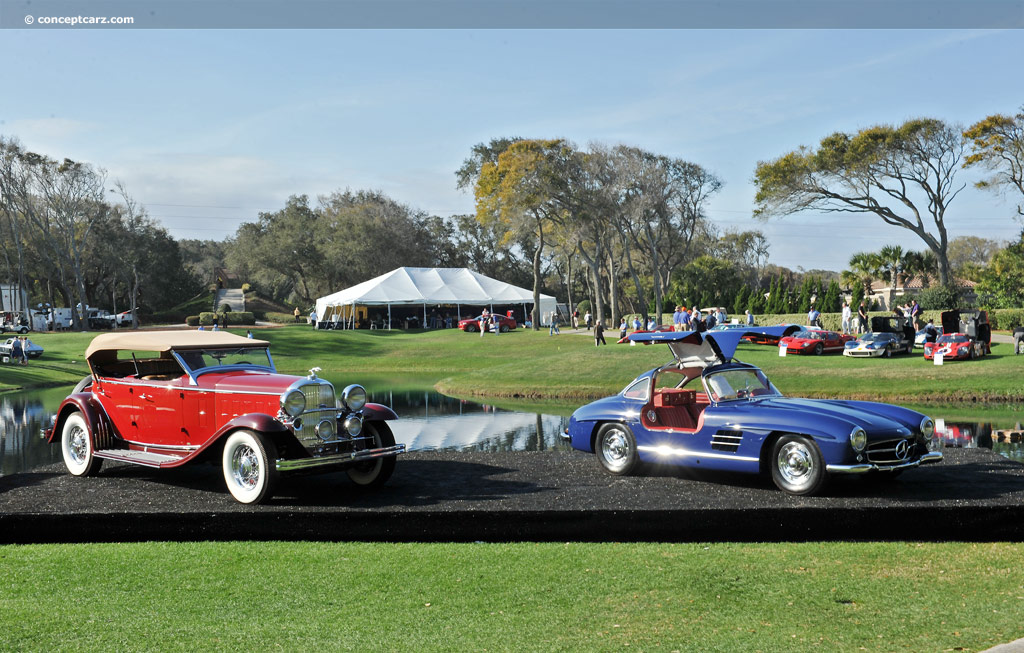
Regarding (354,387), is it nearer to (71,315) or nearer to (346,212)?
(71,315)

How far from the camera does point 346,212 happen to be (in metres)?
84.6

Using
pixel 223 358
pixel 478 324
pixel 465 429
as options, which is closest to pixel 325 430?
pixel 223 358

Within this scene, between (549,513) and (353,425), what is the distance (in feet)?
8.23

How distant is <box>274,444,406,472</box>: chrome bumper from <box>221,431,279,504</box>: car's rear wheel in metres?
0.13

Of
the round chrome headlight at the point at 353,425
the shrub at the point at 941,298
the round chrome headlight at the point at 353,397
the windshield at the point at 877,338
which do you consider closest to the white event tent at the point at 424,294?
the shrub at the point at 941,298

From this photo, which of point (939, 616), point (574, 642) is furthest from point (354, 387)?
point (939, 616)

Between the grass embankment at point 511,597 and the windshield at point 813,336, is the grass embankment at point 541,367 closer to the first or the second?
the windshield at point 813,336

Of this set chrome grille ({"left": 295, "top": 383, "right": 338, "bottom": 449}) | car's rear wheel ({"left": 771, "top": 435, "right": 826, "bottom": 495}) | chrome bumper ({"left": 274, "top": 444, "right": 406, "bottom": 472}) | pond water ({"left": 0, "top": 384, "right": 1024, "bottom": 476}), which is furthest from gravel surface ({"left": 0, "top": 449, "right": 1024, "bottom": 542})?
pond water ({"left": 0, "top": 384, "right": 1024, "bottom": 476})

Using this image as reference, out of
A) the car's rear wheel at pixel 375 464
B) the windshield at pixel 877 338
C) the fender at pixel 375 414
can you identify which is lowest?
the car's rear wheel at pixel 375 464

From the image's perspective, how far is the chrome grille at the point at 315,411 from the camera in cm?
932

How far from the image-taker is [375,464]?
33.2ft

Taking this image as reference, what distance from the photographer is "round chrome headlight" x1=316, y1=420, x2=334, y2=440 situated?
366 inches

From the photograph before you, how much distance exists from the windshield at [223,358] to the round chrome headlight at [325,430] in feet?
5.88

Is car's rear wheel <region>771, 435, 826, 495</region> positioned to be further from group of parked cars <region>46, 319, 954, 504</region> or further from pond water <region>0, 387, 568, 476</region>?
pond water <region>0, 387, 568, 476</region>
